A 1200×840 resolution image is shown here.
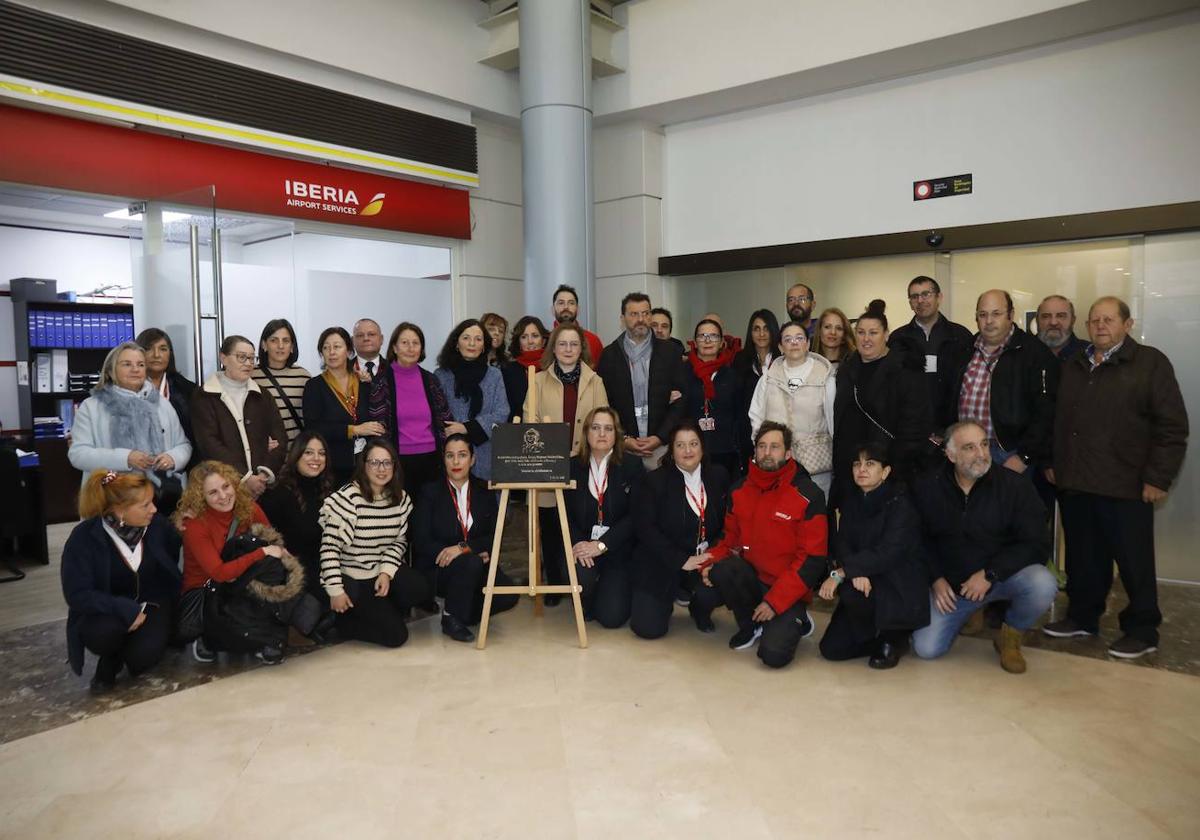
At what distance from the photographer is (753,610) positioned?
4.38m

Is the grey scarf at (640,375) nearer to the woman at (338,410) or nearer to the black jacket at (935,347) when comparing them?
the black jacket at (935,347)

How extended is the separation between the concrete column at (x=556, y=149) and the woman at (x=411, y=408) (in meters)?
2.53

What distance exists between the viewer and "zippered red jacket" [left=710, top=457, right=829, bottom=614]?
14.0 ft

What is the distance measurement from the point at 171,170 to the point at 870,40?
5.16m

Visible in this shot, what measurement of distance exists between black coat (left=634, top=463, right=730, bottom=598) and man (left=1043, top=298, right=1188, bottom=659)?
5.83 ft

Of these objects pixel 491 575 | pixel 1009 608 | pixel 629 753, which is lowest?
pixel 629 753

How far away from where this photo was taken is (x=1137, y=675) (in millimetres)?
3936

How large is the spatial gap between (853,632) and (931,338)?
1907 millimetres

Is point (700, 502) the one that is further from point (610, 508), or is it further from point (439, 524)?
point (439, 524)

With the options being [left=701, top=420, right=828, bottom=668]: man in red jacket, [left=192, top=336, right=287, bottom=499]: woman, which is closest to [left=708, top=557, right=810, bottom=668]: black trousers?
[left=701, top=420, right=828, bottom=668]: man in red jacket

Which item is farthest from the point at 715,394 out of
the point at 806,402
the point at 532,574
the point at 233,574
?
the point at 233,574

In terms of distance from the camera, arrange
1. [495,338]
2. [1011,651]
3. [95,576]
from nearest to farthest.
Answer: [95,576], [1011,651], [495,338]

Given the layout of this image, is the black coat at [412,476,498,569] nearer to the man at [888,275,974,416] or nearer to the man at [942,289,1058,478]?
the man at [888,275,974,416]

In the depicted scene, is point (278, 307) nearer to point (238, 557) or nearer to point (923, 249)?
point (238, 557)
